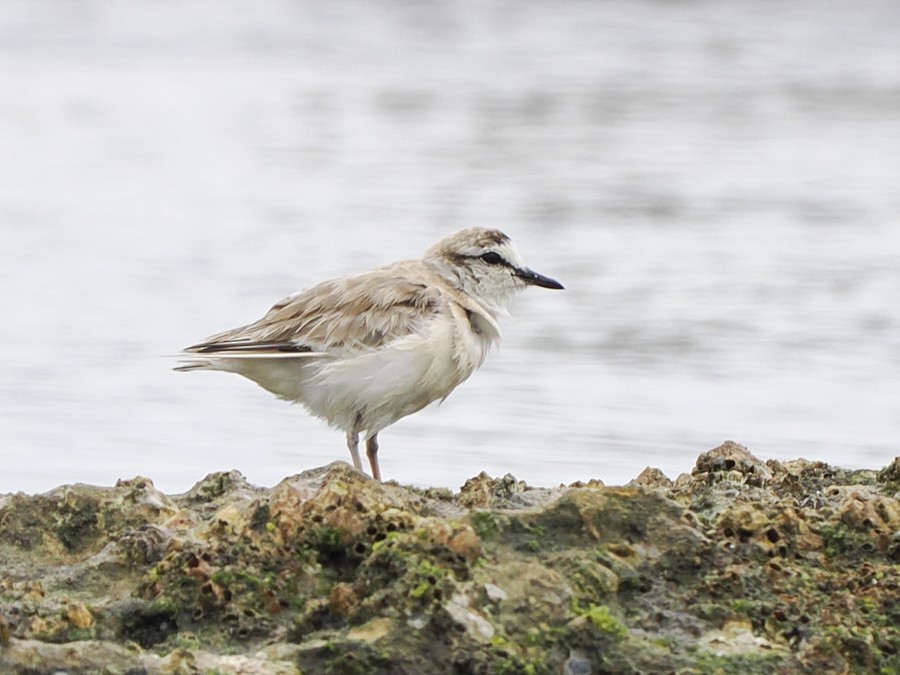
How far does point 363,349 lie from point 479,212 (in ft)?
27.5

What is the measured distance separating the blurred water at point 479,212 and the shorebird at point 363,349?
1.80 m

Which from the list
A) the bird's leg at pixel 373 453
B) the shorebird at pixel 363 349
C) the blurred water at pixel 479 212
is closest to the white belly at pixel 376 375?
the shorebird at pixel 363 349

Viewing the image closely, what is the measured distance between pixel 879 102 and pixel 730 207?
14.5 ft

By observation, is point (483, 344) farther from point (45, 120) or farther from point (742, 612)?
point (45, 120)

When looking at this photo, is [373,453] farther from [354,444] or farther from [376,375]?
[376,375]

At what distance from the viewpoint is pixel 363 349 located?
6680 mm

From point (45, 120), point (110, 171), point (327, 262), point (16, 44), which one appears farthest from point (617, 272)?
point (16, 44)

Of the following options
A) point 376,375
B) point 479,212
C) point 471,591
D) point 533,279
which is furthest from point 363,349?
point 479,212

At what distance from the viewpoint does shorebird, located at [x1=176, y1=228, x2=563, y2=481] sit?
664 centimetres

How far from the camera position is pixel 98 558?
17.0ft

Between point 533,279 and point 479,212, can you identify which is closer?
point 533,279

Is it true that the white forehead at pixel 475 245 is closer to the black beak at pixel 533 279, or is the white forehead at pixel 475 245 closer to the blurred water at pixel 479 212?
the black beak at pixel 533 279

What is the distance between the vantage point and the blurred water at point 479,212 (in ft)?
31.5

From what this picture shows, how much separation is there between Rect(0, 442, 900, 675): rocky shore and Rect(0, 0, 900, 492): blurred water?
353 cm
